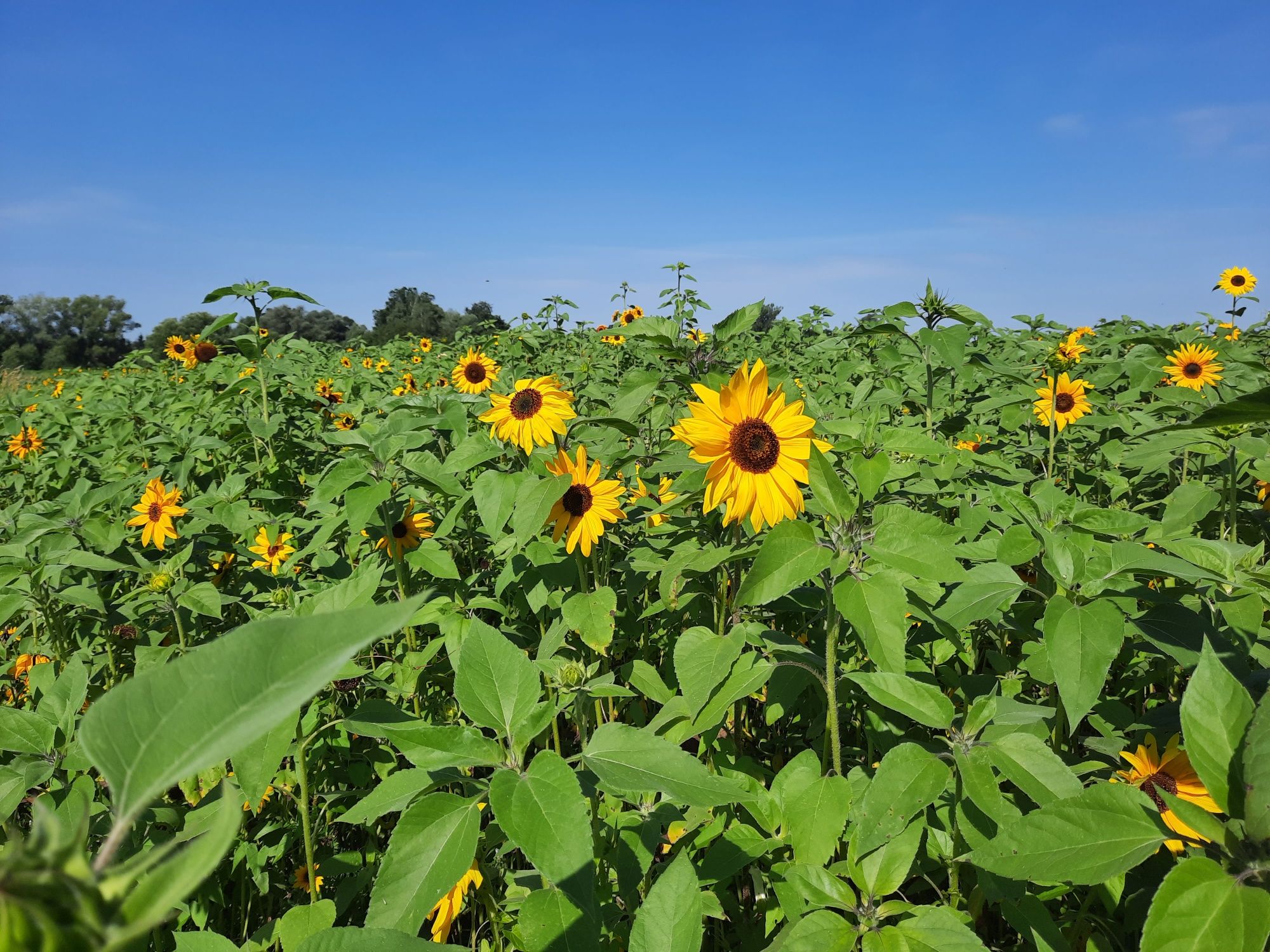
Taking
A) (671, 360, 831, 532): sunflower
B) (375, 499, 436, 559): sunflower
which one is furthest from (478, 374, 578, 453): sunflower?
(671, 360, 831, 532): sunflower

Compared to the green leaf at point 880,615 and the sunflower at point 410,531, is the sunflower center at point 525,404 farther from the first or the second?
the green leaf at point 880,615

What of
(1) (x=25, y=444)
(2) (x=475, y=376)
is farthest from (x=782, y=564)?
(1) (x=25, y=444)

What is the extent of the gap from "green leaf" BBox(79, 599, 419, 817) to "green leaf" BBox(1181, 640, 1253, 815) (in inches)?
43.7

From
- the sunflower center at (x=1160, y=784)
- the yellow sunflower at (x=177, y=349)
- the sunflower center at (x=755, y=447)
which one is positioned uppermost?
the yellow sunflower at (x=177, y=349)

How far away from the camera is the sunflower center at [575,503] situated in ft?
8.01

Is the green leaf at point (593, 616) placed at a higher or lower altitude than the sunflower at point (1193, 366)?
lower

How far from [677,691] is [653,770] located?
1267mm

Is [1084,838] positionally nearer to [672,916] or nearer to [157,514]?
[672,916]

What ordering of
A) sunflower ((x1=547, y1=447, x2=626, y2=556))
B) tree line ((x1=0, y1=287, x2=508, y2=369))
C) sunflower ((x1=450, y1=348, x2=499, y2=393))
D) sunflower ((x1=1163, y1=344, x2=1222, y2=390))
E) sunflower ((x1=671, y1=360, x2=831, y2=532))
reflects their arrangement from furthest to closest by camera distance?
tree line ((x1=0, y1=287, x2=508, y2=369)), sunflower ((x1=450, y1=348, x2=499, y2=393)), sunflower ((x1=1163, y1=344, x2=1222, y2=390)), sunflower ((x1=547, y1=447, x2=626, y2=556)), sunflower ((x1=671, y1=360, x2=831, y2=532))

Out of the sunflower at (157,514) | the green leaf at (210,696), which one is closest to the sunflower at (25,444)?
the sunflower at (157,514)

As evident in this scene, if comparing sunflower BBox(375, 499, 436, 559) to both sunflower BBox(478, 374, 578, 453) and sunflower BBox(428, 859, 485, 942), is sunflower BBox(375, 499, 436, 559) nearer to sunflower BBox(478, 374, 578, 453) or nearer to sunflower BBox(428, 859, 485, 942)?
sunflower BBox(478, 374, 578, 453)

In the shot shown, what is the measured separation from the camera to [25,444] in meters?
5.89

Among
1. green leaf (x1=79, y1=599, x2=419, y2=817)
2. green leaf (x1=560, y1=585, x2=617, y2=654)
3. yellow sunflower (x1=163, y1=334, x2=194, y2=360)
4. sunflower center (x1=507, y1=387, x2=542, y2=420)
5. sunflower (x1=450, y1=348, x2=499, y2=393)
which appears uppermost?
yellow sunflower (x1=163, y1=334, x2=194, y2=360)

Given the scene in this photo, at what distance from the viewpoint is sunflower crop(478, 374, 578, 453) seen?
290 centimetres
